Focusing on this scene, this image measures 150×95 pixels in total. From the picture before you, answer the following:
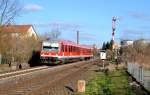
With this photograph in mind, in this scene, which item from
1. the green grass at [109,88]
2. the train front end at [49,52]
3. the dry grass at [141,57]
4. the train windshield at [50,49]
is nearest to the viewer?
the green grass at [109,88]

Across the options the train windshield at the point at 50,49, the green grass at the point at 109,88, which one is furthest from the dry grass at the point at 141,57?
the green grass at the point at 109,88

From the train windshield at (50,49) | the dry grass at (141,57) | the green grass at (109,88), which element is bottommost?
the green grass at (109,88)

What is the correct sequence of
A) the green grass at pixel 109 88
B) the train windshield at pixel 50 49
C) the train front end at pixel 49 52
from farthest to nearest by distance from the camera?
1. the train windshield at pixel 50 49
2. the train front end at pixel 49 52
3. the green grass at pixel 109 88

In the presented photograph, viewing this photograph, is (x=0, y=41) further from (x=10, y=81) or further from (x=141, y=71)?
(x=141, y=71)

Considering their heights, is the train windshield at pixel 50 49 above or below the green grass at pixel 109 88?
above

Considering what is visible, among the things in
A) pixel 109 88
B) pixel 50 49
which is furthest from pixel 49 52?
pixel 109 88

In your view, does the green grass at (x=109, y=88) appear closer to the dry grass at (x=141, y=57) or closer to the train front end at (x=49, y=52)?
the dry grass at (x=141, y=57)

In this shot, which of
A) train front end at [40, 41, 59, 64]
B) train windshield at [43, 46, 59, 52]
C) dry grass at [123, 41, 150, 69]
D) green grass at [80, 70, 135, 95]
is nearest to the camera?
green grass at [80, 70, 135, 95]

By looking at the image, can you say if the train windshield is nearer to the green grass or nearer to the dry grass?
the dry grass

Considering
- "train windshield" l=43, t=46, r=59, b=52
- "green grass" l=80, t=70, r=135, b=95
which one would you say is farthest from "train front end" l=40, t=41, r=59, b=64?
"green grass" l=80, t=70, r=135, b=95

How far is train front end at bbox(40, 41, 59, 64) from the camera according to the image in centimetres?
5362

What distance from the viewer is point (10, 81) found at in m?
29.4

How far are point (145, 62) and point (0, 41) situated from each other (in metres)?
16.7

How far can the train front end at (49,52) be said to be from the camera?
53.6 metres
